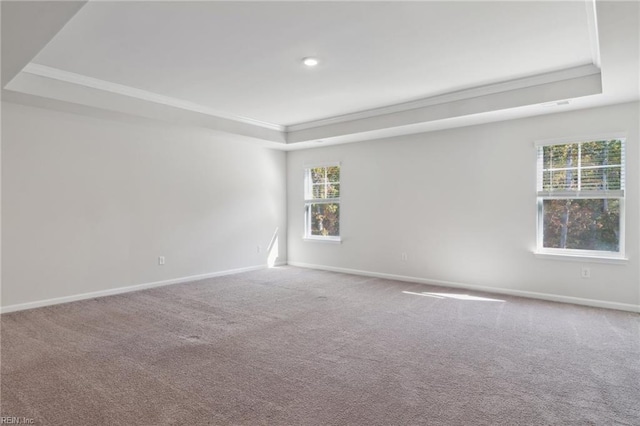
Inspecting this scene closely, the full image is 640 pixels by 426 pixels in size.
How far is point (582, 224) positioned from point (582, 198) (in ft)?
1.04

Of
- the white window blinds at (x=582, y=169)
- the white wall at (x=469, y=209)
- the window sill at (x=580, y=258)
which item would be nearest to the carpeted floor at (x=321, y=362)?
the white wall at (x=469, y=209)

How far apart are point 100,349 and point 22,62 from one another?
2.49 m

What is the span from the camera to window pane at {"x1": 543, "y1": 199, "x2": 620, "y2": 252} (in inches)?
172

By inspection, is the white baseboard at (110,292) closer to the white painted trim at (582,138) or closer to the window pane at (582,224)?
the window pane at (582,224)

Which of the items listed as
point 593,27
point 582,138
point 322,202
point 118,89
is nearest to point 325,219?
point 322,202

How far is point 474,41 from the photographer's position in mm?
3258

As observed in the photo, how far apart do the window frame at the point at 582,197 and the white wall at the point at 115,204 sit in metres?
4.52

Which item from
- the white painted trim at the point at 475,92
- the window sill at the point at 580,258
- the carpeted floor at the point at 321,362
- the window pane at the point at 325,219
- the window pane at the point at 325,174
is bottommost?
the carpeted floor at the point at 321,362

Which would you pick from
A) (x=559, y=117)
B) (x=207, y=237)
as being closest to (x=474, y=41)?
(x=559, y=117)

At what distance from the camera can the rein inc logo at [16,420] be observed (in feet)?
6.60

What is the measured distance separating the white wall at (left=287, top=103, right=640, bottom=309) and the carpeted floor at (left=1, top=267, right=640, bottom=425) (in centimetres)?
46

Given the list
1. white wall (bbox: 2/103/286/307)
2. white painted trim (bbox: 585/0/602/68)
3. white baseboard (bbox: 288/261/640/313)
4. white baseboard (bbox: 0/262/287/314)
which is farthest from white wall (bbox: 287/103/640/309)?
white baseboard (bbox: 0/262/287/314)

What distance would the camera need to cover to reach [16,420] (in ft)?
6.68

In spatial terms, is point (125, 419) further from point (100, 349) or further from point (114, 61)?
point (114, 61)
